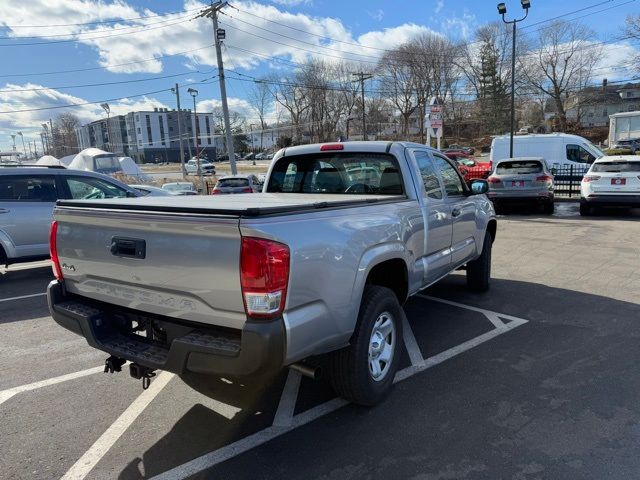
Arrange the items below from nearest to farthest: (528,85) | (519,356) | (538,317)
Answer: (519,356) < (538,317) < (528,85)

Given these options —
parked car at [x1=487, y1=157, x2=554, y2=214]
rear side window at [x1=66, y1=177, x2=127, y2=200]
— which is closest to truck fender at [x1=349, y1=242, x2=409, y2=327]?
rear side window at [x1=66, y1=177, x2=127, y2=200]

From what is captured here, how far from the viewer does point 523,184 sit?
1344cm

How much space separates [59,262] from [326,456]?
2.32 m

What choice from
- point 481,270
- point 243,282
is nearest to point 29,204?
point 243,282

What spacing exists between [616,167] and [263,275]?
12.7 m

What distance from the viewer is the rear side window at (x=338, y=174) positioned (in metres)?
4.38

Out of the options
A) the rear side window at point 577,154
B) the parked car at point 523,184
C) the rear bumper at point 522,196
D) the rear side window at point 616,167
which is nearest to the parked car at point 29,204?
the parked car at point 523,184

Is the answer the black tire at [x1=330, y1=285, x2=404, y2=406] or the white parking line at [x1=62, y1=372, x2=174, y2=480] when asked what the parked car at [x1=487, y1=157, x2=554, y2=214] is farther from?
the white parking line at [x1=62, y1=372, x2=174, y2=480]

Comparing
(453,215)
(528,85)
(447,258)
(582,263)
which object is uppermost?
(528,85)

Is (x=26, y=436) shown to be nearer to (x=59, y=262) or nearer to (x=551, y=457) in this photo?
(x=59, y=262)

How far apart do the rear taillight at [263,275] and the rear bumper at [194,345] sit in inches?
3.3

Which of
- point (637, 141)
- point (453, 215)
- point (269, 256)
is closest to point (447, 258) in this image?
point (453, 215)

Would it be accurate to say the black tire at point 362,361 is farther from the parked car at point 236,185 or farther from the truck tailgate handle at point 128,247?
the parked car at point 236,185

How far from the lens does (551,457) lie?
273cm
